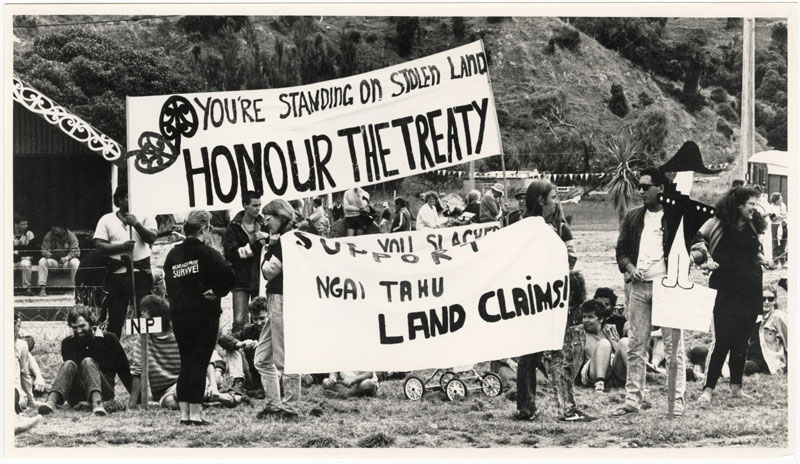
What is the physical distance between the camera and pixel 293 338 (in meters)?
11.9

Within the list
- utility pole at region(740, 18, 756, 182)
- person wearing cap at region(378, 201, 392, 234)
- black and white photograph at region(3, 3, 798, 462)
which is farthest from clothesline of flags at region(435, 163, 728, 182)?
person wearing cap at region(378, 201, 392, 234)

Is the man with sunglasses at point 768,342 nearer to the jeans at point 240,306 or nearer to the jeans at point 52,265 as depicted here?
Result: the jeans at point 240,306

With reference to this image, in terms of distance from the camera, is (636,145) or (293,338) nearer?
(293,338)

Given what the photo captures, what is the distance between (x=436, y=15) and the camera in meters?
12.4

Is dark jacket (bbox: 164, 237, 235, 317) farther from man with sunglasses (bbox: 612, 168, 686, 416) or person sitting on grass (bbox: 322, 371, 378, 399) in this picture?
man with sunglasses (bbox: 612, 168, 686, 416)

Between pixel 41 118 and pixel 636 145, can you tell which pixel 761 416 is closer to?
pixel 636 145

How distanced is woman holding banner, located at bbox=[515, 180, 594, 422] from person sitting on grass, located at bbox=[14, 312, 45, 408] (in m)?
4.87

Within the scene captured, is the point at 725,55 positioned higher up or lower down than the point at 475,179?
higher up

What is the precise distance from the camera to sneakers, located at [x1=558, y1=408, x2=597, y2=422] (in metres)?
12.3

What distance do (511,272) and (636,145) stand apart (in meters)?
1.99

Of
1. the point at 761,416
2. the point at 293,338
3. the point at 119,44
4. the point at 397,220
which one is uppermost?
the point at 119,44

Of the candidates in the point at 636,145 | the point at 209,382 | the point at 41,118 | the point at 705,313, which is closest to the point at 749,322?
the point at 705,313

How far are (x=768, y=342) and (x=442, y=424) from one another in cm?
356

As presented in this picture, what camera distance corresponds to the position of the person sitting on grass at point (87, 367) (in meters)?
12.3
